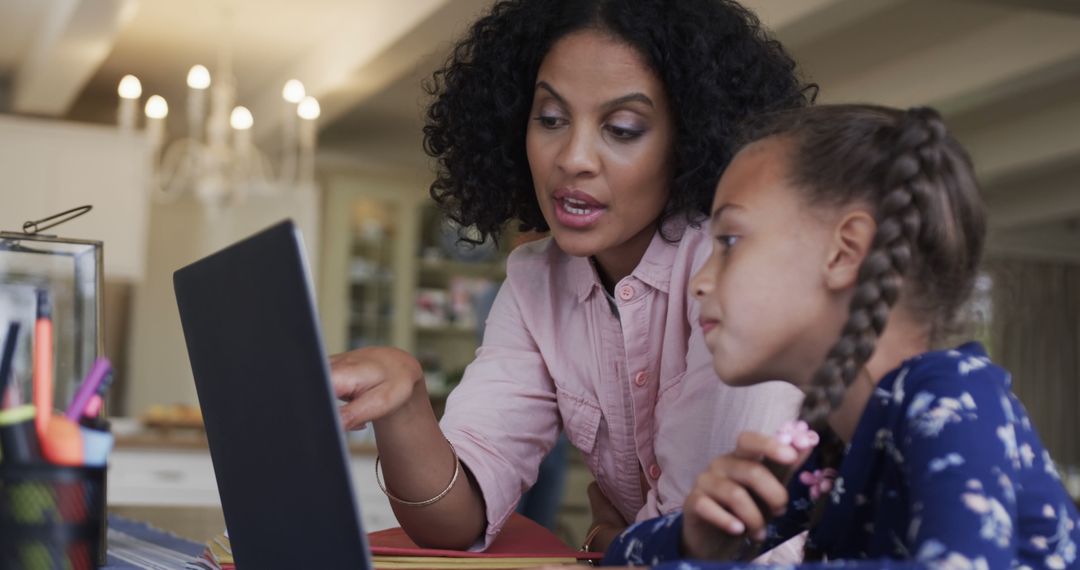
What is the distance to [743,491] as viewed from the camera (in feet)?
2.55

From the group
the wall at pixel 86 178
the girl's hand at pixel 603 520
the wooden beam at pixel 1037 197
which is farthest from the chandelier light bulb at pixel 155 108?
the wooden beam at pixel 1037 197

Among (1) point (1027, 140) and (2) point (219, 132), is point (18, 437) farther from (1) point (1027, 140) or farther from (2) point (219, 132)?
(1) point (1027, 140)

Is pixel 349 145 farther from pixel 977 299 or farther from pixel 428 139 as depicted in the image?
pixel 977 299

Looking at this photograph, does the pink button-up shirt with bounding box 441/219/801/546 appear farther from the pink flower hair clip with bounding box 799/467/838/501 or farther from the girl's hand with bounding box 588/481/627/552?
the pink flower hair clip with bounding box 799/467/838/501

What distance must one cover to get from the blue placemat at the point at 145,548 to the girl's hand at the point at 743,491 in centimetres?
57

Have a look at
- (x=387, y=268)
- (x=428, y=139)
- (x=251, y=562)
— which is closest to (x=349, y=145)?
(x=387, y=268)

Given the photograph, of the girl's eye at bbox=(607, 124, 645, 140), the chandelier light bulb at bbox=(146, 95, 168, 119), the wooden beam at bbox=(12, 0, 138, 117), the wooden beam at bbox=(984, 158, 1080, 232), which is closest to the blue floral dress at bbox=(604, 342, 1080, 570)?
the girl's eye at bbox=(607, 124, 645, 140)

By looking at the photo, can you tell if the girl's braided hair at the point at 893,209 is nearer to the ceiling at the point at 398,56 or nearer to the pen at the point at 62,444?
the pen at the point at 62,444

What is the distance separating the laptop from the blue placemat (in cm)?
29

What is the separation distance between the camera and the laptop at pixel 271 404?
0.68m

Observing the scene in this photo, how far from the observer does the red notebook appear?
3.27ft

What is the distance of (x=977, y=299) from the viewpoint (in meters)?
0.96

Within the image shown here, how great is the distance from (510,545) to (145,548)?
445 millimetres

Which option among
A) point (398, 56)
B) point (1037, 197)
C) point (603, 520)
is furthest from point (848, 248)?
point (1037, 197)
